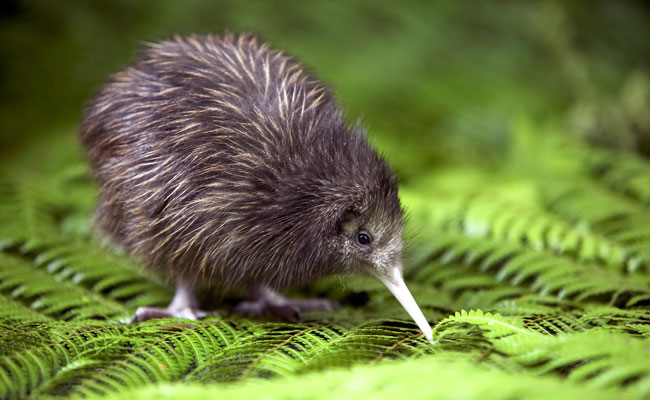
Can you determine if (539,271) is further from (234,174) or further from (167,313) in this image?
(167,313)

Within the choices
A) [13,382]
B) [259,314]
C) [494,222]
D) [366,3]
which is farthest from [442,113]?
[13,382]

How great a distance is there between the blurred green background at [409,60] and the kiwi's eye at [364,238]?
2017 millimetres

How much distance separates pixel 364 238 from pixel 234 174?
610mm

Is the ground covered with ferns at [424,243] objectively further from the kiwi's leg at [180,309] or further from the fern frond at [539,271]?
the kiwi's leg at [180,309]

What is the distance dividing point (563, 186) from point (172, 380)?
2594 mm

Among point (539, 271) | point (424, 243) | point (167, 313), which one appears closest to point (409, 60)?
point (424, 243)

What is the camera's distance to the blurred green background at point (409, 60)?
489 centimetres

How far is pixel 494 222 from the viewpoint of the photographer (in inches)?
129

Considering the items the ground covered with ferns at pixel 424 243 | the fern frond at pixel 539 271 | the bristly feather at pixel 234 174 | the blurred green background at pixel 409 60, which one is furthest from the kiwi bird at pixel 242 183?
the blurred green background at pixel 409 60

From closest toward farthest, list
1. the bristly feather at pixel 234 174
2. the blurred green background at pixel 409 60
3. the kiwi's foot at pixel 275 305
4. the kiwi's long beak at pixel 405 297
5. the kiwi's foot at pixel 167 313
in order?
1. the kiwi's long beak at pixel 405 297
2. the bristly feather at pixel 234 174
3. the kiwi's foot at pixel 167 313
4. the kiwi's foot at pixel 275 305
5. the blurred green background at pixel 409 60

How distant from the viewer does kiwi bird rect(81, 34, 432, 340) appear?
2447 mm

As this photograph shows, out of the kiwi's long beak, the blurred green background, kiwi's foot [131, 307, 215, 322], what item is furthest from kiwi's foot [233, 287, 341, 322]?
the blurred green background

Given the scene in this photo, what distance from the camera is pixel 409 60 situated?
611cm

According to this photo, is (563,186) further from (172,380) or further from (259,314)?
(172,380)
